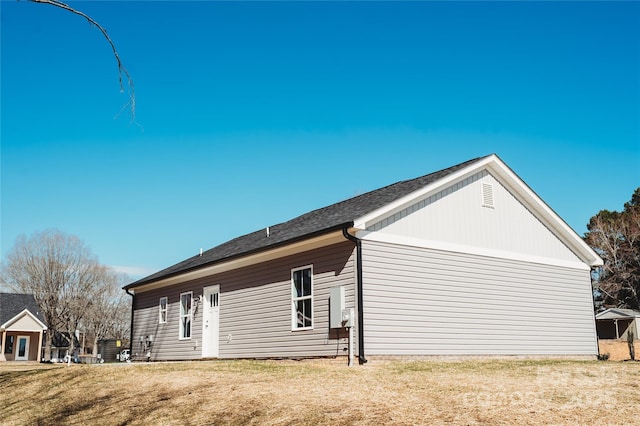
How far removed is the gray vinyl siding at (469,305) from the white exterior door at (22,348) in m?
35.3

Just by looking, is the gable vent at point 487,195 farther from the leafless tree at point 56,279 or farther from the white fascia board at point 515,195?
the leafless tree at point 56,279

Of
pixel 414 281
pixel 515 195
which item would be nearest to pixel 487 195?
pixel 515 195

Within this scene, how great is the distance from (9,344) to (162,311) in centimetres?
2499

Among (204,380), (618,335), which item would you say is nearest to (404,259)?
(204,380)

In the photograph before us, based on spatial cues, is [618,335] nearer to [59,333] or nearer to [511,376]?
[511,376]

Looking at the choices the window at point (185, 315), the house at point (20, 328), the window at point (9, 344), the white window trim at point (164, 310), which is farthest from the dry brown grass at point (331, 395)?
the window at point (9, 344)

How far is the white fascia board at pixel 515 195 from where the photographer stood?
14320 mm

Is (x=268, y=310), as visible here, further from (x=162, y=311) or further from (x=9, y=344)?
(x=9, y=344)

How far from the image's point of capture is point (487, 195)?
16.8m

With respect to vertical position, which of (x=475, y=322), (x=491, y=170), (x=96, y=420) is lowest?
(x=96, y=420)

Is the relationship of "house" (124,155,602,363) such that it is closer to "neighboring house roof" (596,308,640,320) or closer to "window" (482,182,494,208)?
"window" (482,182,494,208)

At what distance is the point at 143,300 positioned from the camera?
23.8 metres

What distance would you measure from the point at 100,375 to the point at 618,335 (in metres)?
40.0

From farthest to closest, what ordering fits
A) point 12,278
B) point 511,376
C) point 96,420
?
point 12,278 → point 511,376 → point 96,420
